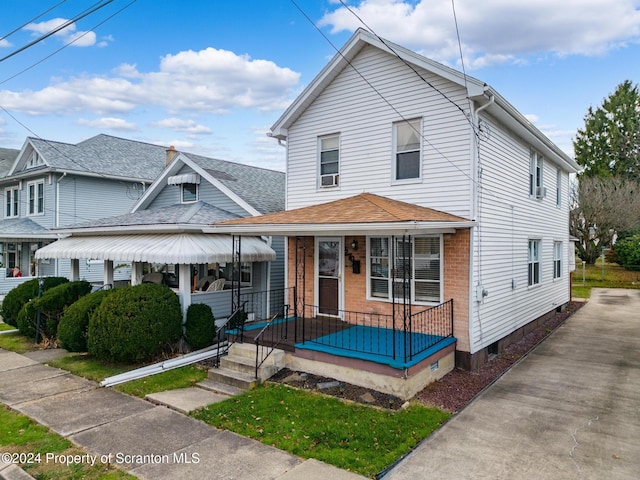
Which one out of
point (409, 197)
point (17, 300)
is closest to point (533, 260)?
point (409, 197)

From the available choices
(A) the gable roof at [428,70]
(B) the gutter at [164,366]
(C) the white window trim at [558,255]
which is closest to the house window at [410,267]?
(A) the gable roof at [428,70]

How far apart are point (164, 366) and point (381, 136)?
7318 millimetres

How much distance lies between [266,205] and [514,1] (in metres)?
8.63

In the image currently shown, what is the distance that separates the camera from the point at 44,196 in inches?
824

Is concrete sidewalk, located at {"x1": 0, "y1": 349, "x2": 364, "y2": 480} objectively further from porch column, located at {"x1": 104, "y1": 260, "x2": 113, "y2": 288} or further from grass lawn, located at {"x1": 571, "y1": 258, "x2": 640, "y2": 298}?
grass lawn, located at {"x1": 571, "y1": 258, "x2": 640, "y2": 298}

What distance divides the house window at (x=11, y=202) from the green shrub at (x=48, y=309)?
14.4 metres

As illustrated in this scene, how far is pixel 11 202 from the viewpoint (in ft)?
77.6

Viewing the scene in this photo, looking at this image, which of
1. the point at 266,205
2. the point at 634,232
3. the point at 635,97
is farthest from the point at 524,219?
the point at 635,97

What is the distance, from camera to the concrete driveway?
5160mm

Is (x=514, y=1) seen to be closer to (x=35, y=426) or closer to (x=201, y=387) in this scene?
(x=201, y=387)

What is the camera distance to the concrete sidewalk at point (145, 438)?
16.7 ft

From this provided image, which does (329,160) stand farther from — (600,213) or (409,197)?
(600,213)

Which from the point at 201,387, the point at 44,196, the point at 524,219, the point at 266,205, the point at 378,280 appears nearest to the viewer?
the point at 201,387

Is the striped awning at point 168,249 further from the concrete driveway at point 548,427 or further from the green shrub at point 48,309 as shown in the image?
the concrete driveway at point 548,427
